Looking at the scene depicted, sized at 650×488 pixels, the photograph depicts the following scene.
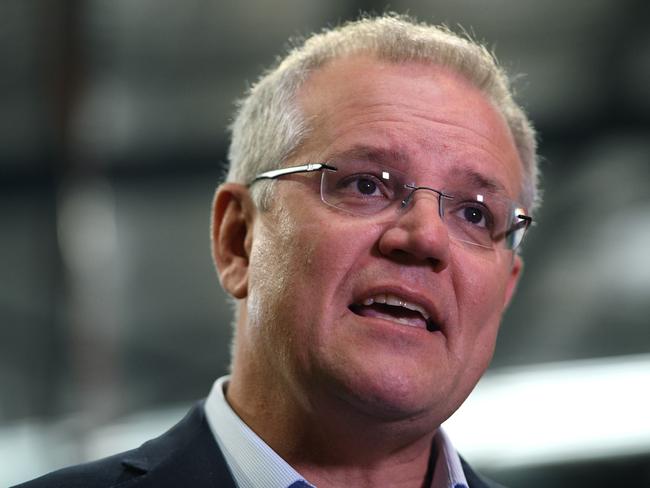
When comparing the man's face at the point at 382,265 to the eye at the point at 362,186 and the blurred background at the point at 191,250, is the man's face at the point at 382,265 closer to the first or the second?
the eye at the point at 362,186

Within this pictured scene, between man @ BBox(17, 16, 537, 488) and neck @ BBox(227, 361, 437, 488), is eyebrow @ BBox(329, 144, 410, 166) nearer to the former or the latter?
man @ BBox(17, 16, 537, 488)

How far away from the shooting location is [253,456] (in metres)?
2.00

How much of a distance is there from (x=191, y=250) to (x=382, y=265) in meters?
5.94

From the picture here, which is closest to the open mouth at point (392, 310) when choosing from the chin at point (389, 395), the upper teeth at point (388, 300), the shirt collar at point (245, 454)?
the upper teeth at point (388, 300)

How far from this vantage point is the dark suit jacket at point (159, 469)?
1932 mm

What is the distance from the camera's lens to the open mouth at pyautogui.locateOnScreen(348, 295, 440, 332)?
190 cm

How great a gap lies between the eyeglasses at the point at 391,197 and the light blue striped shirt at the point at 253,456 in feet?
1.71

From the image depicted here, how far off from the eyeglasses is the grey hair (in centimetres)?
12

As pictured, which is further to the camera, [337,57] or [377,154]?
[337,57]

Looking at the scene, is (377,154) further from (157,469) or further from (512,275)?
(157,469)

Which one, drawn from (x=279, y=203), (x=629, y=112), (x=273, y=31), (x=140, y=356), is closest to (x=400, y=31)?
(x=279, y=203)

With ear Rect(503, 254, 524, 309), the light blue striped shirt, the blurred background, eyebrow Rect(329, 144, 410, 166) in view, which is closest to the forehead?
eyebrow Rect(329, 144, 410, 166)

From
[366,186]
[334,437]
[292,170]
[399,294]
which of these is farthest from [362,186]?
[334,437]

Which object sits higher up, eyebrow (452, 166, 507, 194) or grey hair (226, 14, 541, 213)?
grey hair (226, 14, 541, 213)
